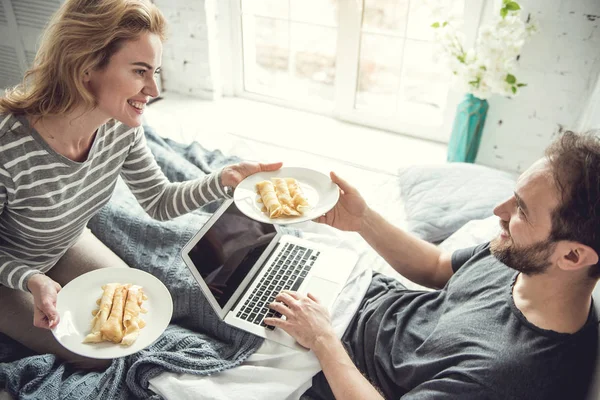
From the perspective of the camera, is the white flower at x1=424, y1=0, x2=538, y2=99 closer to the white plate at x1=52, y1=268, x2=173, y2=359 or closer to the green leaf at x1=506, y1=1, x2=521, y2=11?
the green leaf at x1=506, y1=1, x2=521, y2=11

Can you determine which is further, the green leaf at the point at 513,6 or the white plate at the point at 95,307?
the green leaf at the point at 513,6

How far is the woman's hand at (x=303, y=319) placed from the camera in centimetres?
125

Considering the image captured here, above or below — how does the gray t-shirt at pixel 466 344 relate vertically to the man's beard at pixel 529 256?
below

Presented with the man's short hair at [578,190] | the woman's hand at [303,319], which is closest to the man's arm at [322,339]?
the woman's hand at [303,319]

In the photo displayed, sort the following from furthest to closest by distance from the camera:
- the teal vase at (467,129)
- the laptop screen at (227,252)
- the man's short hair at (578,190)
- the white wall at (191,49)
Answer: the white wall at (191,49), the teal vase at (467,129), the laptop screen at (227,252), the man's short hair at (578,190)

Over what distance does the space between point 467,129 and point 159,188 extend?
4.83ft

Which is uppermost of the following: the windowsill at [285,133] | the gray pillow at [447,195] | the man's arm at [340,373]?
the man's arm at [340,373]

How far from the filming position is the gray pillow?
1848 mm

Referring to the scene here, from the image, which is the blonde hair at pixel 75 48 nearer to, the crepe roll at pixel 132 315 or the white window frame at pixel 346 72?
the crepe roll at pixel 132 315

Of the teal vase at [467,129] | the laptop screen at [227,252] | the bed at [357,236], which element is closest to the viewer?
the bed at [357,236]

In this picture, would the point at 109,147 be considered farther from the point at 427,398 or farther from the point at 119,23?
the point at 427,398

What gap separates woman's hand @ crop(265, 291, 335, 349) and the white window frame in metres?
1.67

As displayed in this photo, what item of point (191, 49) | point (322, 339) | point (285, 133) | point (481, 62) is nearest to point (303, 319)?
point (322, 339)

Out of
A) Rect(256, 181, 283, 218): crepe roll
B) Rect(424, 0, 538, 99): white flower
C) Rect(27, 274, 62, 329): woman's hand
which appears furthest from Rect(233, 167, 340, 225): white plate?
Rect(424, 0, 538, 99): white flower
